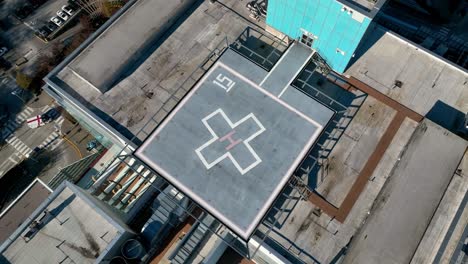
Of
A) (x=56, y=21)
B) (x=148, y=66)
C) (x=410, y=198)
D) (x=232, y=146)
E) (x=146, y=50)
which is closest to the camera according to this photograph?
(x=410, y=198)

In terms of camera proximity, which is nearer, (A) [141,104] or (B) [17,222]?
→ (A) [141,104]

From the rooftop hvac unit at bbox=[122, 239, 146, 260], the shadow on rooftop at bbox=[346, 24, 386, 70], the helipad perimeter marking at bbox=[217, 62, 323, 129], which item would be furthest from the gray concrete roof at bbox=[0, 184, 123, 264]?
the shadow on rooftop at bbox=[346, 24, 386, 70]

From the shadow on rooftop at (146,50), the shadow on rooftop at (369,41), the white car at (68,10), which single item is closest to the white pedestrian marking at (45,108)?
the white car at (68,10)

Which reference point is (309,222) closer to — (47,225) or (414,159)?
(414,159)

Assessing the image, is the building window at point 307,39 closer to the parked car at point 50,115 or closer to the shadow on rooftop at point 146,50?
the shadow on rooftop at point 146,50

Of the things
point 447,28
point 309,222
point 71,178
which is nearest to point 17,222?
point 71,178

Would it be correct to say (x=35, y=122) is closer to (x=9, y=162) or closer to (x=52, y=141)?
(x=52, y=141)

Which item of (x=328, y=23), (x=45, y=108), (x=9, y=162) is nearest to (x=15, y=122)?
(x=45, y=108)
